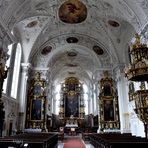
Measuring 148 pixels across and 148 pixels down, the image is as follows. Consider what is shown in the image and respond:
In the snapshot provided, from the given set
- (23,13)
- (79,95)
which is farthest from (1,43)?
(79,95)

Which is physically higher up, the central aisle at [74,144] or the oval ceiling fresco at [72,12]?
the oval ceiling fresco at [72,12]

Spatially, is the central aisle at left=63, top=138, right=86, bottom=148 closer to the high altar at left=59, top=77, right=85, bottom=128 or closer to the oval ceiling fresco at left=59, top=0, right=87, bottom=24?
the oval ceiling fresco at left=59, top=0, right=87, bottom=24

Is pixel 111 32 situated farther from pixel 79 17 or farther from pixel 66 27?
pixel 66 27

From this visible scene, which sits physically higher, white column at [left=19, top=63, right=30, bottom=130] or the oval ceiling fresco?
the oval ceiling fresco

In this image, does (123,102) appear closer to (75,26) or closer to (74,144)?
(74,144)

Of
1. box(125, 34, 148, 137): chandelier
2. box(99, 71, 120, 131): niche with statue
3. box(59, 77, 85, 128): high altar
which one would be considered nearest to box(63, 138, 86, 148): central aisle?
box(99, 71, 120, 131): niche with statue

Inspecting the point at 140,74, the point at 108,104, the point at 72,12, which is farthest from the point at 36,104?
the point at 140,74

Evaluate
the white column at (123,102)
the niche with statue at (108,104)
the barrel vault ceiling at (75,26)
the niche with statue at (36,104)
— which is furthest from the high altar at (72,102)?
the white column at (123,102)

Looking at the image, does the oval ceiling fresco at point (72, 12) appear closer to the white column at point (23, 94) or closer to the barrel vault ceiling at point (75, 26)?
the barrel vault ceiling at point (75, 26)

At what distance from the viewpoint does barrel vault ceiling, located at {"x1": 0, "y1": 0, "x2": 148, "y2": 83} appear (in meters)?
10.6

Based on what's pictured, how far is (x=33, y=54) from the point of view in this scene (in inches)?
664

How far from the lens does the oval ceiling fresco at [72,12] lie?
12922 mm

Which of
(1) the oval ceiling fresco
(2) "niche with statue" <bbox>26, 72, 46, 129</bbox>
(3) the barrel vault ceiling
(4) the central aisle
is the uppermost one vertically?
(1) the oval ceiling fresco

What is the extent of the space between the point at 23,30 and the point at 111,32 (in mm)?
7049
